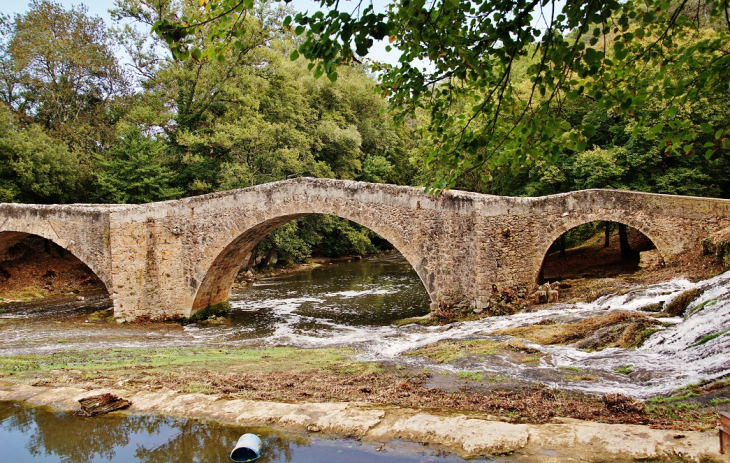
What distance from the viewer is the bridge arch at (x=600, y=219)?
11.3 m

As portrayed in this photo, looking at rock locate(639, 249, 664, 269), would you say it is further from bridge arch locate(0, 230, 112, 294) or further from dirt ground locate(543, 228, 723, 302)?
bridge arch locate(0, 230, 112, 294)

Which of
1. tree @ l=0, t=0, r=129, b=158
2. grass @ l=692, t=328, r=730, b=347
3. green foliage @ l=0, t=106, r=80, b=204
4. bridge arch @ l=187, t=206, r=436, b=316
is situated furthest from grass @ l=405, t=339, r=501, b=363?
tree @ l=0, t=0, r=129, b=158

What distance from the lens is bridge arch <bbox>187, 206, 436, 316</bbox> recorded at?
475 inches

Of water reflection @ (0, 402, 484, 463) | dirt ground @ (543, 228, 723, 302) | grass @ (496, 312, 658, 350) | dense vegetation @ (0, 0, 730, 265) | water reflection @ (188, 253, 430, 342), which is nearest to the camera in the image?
water reflection @ (0, 402, 484, 463)

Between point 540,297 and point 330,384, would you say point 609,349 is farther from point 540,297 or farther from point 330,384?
point 540,297

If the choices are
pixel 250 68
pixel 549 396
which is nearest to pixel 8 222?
pixel 250 68

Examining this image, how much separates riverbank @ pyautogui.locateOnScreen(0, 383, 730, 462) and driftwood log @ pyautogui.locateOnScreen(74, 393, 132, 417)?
4.6 inches

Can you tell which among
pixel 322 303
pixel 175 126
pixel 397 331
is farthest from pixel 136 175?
pixel 397 331

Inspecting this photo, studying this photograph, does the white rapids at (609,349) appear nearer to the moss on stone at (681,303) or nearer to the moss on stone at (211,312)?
the moss on stone at (681,303)

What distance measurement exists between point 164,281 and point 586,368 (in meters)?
10.9

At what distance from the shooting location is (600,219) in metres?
11.4

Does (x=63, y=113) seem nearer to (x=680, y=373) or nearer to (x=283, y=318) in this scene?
(x=283, y=318)

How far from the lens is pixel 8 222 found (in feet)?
51.5

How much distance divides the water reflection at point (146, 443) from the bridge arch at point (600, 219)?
27.8 ft
